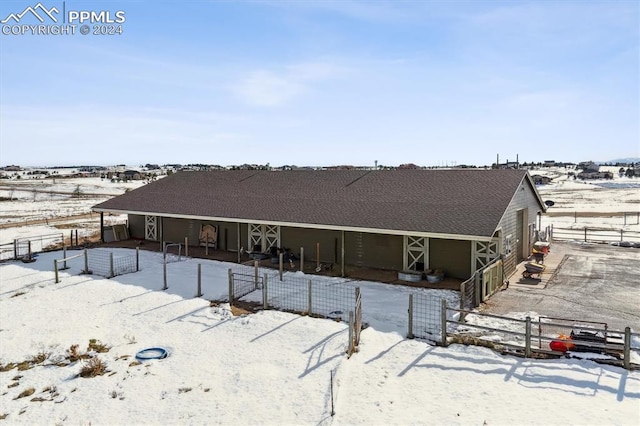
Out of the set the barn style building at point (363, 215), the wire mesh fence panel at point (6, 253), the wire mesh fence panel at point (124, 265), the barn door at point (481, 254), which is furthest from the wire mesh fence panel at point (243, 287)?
the wire mesh fence panel at point (6, 253)

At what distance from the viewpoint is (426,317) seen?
15.8 metres

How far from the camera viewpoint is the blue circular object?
13127 millimetres

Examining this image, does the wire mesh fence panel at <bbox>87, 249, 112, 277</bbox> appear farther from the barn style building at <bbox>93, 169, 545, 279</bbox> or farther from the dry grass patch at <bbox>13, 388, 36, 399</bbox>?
the dry grass patch at <bbox>13, 388, 36, 399</bbox>

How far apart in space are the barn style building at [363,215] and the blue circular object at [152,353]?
380 inches

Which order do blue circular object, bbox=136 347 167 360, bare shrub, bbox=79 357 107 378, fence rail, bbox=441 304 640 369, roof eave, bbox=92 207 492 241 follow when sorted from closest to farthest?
fence rail, bbox=441 304 640 369 → bare shrub, bbox=79 357 107 378 → blue circular object, bbox=136 347 167 360 → roof eave, bbox=92 207 492 241

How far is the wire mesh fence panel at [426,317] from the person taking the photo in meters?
14.2

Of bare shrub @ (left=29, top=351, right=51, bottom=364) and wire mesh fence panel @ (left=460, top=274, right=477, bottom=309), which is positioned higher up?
wire mesh fence panel @ (left=460, top=274, right=477, bottom=309)

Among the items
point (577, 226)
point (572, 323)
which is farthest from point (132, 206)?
point (577, 226)

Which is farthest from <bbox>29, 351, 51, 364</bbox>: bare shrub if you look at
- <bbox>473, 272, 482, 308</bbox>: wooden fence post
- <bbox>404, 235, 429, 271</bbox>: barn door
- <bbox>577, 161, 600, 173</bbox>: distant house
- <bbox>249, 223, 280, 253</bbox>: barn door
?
<bbox>577, 161, 600, 173</bbox>: distant house

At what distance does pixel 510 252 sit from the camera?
2186cm

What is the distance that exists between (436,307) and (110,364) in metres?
10.8

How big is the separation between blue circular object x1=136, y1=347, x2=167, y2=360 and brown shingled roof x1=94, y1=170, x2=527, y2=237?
9844 mm

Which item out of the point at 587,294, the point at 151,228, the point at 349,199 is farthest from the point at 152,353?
the point at 151,228

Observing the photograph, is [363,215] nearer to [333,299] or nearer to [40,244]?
[333,299]
